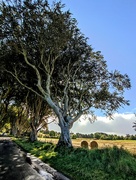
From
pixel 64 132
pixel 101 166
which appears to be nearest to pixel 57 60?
pixel 64 132

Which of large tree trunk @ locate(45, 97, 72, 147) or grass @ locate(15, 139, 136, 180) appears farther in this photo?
large tree trunk @ locate(45, 97, 72, 147)

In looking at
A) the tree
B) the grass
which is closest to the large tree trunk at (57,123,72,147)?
the tree

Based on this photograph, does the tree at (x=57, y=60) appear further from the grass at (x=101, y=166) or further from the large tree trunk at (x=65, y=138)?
the grass at (x=101, y=166)

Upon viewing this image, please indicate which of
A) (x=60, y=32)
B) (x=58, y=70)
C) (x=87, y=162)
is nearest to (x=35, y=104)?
(x=58, y=70)

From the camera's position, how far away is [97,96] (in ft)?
93.3

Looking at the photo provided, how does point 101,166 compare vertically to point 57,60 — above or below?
below

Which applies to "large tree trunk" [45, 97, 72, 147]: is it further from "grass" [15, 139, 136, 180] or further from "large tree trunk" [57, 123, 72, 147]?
"grass" [15, 139, 136, 180]

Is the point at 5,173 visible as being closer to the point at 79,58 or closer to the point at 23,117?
the point at 79,58

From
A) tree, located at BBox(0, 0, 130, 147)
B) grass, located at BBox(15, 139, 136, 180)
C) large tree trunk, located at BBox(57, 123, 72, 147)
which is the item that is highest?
tree, located at BBox(0, 0, 130, 147)

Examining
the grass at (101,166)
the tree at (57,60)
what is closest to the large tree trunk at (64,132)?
the tree at (57,60)

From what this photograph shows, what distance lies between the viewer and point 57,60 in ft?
90.0

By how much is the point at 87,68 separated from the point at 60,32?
A: 666 cm

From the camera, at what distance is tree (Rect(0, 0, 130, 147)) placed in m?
22.7

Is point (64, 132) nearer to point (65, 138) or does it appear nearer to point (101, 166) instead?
point (65, 138)
